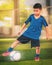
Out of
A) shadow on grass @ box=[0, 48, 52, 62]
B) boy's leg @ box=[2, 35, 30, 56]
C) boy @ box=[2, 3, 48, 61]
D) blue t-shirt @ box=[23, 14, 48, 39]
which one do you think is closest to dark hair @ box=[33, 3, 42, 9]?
boy @ box=[2, 3, 48, 61]

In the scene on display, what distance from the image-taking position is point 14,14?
16.5ft

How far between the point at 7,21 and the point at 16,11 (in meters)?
0.15

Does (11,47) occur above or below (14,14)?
below

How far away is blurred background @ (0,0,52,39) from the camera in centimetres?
501

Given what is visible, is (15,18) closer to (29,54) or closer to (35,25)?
(35,25)

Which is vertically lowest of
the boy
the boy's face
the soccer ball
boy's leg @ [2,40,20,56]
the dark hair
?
the soccer ball

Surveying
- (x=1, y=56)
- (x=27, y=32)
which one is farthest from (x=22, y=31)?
(x=1, y=56)

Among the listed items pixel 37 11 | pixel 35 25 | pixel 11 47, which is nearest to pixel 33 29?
pixel 35 25

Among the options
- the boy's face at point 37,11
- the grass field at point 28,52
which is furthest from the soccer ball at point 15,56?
the boy's face at point 37,11

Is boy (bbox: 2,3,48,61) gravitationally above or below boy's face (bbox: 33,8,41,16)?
below

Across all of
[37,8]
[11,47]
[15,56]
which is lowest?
[15,56]

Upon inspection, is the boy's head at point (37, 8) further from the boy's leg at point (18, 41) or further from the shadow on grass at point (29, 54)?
the shadow on grass at point (29, 54)

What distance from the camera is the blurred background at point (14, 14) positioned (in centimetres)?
501

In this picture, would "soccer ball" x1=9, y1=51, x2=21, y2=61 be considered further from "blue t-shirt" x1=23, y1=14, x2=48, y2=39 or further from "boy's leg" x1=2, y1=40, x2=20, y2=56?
"blue t-shirt" x1=23, y1=14, x2=48, y2=39
